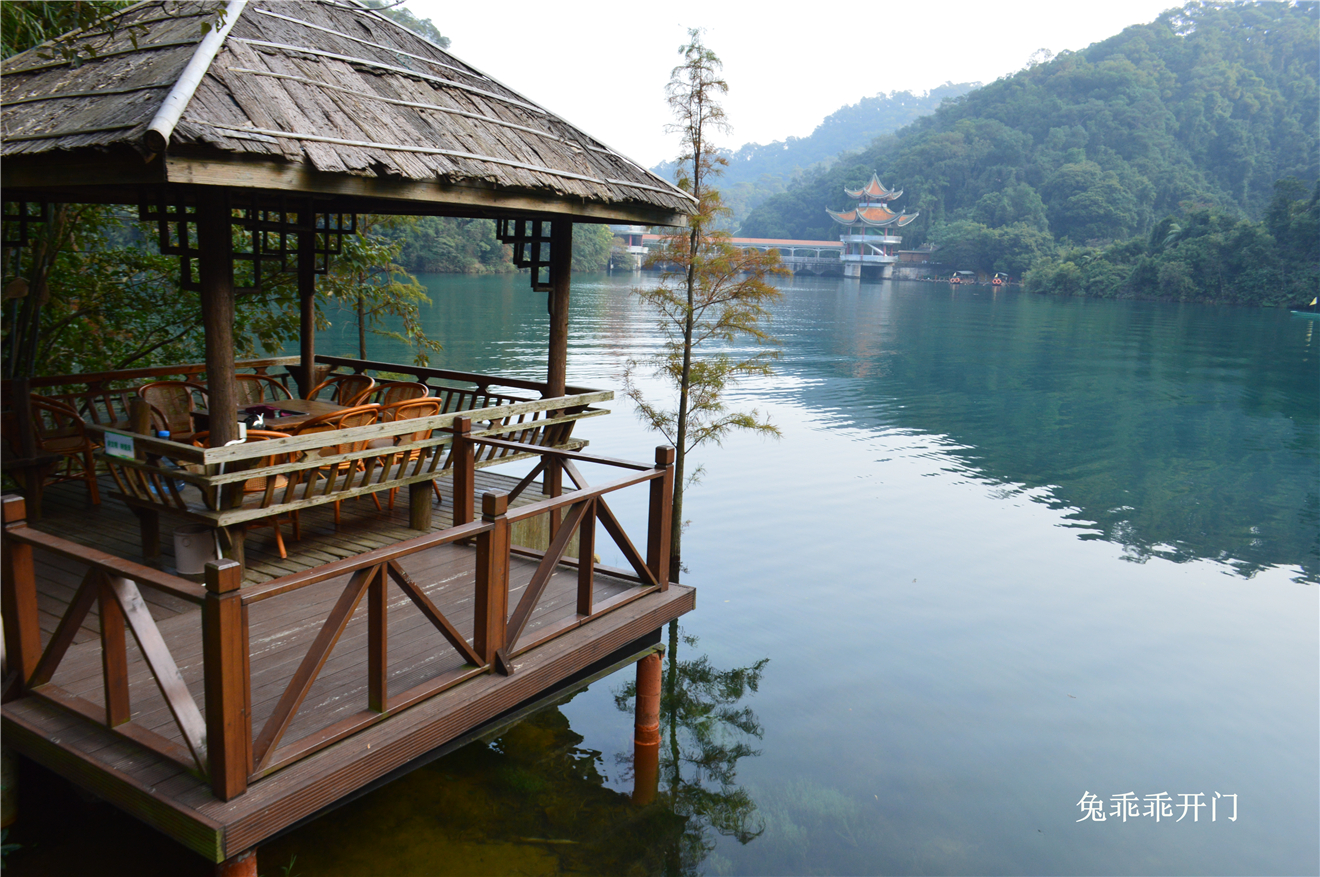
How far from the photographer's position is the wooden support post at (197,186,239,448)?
4906mm

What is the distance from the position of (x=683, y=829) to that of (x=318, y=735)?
329cm

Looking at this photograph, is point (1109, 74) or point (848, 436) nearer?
point (848, 436)

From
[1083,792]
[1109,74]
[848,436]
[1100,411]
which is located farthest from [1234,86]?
[1083,792]

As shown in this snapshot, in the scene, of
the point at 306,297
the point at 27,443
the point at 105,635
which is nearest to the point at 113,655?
the point at 105,635

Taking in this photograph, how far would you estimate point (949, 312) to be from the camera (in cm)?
5162

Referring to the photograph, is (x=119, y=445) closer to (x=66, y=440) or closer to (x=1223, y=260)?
(x=66, y=440)

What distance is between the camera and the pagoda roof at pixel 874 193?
8975cm

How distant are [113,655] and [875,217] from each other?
302ft

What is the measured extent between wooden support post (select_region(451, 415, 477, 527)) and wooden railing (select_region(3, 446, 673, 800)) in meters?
1.22

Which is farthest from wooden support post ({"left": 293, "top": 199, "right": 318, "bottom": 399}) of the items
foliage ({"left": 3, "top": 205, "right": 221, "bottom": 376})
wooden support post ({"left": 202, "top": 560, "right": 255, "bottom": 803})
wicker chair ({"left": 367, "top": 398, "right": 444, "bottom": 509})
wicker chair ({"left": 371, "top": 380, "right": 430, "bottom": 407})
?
wooden support post ({"left": 202, "top": 560, "right": 255, "bottom": 803})

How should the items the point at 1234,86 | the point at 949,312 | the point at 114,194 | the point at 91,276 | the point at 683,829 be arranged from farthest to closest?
the point at 1234,86 < the point at 949,312 < the point at 91,276 < the point at 114,194 < the point at 683,829

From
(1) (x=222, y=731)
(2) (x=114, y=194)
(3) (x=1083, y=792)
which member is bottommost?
(3) (x=1083, y=792)

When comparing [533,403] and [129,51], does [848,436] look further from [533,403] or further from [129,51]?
[129,51]

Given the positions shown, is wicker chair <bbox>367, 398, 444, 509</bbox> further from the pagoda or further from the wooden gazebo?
the pagoda
